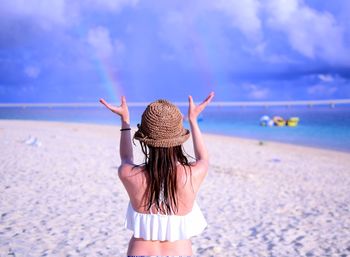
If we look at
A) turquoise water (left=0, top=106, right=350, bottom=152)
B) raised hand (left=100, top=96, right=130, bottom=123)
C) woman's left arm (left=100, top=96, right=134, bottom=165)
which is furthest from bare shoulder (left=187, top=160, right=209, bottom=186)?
turquoise water (left=0, top=106, right=350, bottom=152)

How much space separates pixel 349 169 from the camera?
528 inches

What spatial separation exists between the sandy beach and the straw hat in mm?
3017

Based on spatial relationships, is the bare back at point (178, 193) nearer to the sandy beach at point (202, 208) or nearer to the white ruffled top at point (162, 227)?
the white ruffled top at point (162, 227)

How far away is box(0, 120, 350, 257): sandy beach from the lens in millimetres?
5016

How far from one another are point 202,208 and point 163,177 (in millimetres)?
5079

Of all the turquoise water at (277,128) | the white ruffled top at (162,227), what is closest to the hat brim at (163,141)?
the white ruffled top at (162,227)

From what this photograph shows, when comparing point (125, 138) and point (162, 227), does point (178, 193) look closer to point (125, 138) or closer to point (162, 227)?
point (162, 227)

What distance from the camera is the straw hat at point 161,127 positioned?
215 centimetres

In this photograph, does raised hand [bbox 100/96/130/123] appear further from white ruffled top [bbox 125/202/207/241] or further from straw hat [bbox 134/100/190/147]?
white ruffled top [bbox 125/202/207/241]

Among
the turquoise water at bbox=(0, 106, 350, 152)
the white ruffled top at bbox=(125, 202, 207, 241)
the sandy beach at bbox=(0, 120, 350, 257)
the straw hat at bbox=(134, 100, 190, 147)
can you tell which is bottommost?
the sandy beach at bbox=(0, 120, 350, 257)

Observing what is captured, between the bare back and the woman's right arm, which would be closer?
the bare back

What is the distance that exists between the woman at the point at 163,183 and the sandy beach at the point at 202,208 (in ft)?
8.51

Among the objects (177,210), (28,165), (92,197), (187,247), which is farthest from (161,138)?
(28,165)

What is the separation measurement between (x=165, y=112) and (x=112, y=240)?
349 cm
